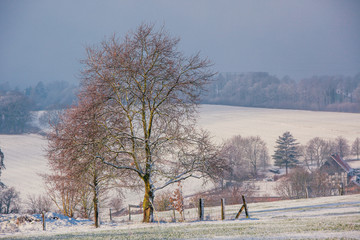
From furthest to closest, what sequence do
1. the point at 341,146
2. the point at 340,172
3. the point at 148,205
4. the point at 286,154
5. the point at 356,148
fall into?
the point at 341,146 < the point at 286,154 < the point at 356,148 < the point at 340,172 < the point at 148,205

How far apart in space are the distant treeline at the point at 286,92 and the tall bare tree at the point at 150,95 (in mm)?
86171

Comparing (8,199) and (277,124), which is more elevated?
(277,124)

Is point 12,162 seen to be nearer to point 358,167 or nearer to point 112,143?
point 112,143

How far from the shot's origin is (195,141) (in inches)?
755

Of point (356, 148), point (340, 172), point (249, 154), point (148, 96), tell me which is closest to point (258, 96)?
point (249, 154)

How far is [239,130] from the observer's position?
3772 inches

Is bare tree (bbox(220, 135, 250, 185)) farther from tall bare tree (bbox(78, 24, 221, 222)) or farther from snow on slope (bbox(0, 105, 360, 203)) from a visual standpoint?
tall bare tree (bbox(78, 24, 221, 222))

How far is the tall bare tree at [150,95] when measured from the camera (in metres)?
18.4

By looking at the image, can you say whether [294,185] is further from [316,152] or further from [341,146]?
[341,146]

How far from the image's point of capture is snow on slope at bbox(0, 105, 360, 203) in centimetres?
6594

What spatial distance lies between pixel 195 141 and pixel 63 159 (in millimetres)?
7396

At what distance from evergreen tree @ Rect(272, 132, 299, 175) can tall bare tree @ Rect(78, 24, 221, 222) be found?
6210 centimetres

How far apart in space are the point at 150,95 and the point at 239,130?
79.1 m

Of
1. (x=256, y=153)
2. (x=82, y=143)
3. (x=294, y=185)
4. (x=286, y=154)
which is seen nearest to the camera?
(x=82, y=143)
